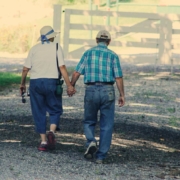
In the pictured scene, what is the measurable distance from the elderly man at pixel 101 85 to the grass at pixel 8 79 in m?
8.61

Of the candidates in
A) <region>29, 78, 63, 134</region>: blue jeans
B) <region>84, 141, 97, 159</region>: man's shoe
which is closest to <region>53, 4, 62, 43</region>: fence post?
<region>29, 78, 63, 134</region>: blue jeans

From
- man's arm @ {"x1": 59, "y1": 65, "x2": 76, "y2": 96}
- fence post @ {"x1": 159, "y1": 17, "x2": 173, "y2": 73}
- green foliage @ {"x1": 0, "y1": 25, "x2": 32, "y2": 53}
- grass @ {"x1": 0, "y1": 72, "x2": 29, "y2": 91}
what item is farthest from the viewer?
green foliage @ {"x1": 0, "y1": 25, "x2": 32, "y2": 53}

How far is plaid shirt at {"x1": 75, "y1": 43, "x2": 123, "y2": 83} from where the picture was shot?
8562 millimetres

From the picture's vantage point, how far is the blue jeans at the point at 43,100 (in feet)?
30.0

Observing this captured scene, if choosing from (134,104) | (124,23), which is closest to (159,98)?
(134,104)

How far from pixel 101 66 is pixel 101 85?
0.22 m

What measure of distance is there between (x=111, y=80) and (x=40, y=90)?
1.04 metres

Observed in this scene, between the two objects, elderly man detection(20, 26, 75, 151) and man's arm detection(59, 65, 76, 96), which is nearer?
man's arm detection(59, 65, 76, 96)

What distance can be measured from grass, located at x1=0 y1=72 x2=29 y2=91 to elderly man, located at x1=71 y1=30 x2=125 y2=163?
861cm

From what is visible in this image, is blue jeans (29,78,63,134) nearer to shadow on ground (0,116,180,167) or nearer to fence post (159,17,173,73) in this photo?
shadow on ground (0,116,180,167)

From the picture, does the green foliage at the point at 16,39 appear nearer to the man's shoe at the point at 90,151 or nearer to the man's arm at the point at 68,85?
the man's arm at the point at 68,85

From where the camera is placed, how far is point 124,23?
132ft

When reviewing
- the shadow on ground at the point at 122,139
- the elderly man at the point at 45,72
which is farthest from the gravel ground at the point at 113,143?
the elderly man at the point at 45,72

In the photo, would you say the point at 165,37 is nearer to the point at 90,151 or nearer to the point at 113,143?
the point at 113,143
